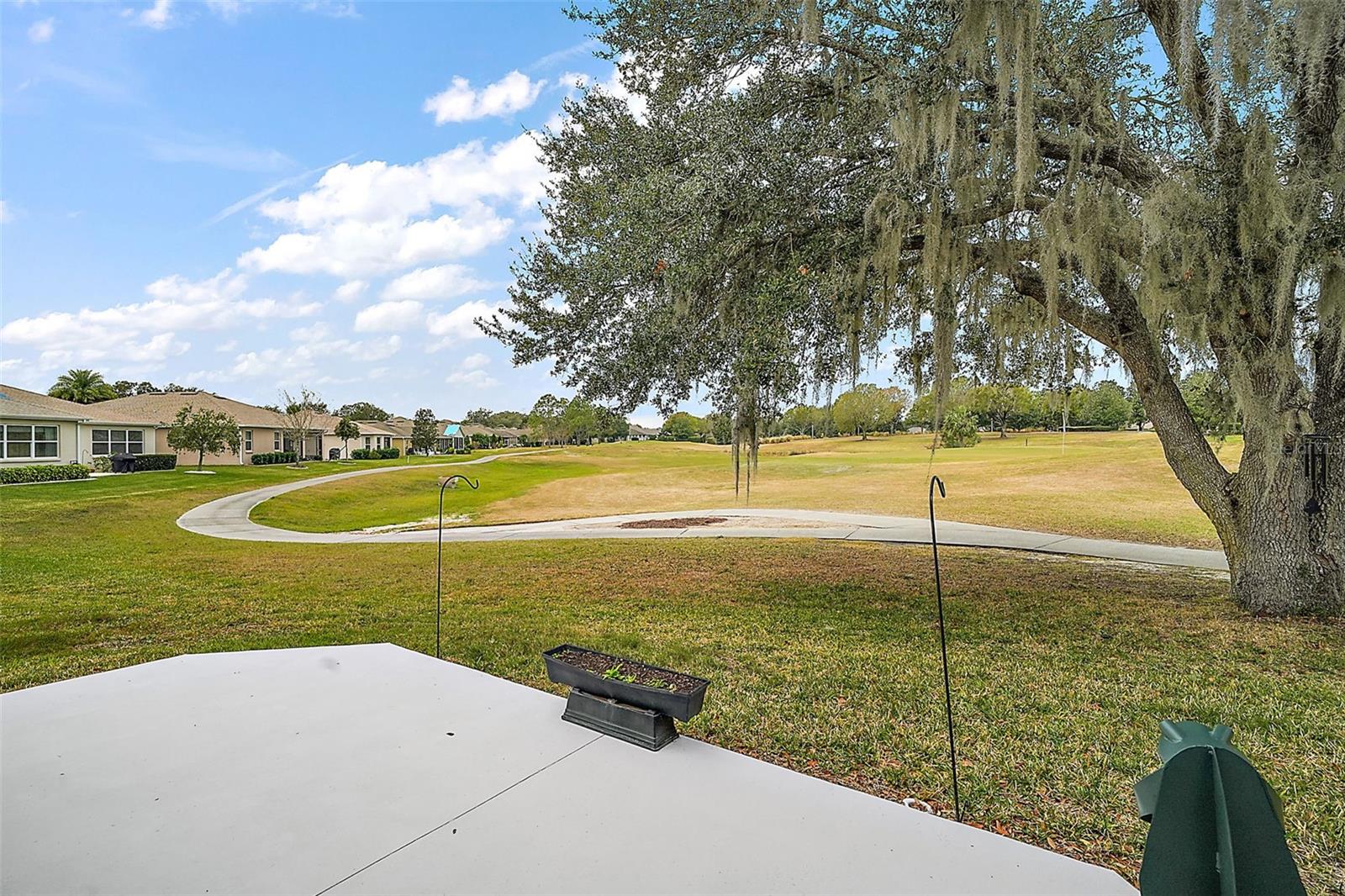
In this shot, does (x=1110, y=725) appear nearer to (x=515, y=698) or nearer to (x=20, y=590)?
(x=515, y=698)

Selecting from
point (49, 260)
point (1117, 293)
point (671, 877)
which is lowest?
point (671, 877)

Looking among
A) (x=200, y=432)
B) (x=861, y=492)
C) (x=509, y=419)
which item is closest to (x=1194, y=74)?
(x=861, y=492)

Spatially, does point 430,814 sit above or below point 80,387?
below

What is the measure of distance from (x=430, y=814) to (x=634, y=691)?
0.82 metres

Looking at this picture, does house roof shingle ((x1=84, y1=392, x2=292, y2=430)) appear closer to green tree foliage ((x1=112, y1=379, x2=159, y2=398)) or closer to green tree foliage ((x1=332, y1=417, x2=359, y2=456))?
green tree foliage ((x1=332, y1=417, x2=359, y2=456))

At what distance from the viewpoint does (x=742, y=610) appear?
17.0 ft

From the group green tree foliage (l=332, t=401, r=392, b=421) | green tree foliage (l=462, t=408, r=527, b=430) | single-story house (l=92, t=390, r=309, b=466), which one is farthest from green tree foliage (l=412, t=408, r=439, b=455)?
single-story house (l=92, t=390, r=309, b=466)

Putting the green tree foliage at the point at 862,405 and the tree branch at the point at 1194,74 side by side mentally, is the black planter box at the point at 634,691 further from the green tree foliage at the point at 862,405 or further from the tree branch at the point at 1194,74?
the tree branch at the point at 1194,74

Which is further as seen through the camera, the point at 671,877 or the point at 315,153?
the point at 315,153

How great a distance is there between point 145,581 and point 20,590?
3.17ft

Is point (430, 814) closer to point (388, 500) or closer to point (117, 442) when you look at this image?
point (388, 500)

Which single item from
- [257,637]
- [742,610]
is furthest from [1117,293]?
[257,637]

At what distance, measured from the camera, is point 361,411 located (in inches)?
1929

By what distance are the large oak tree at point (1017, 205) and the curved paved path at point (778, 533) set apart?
3877 millimetres
